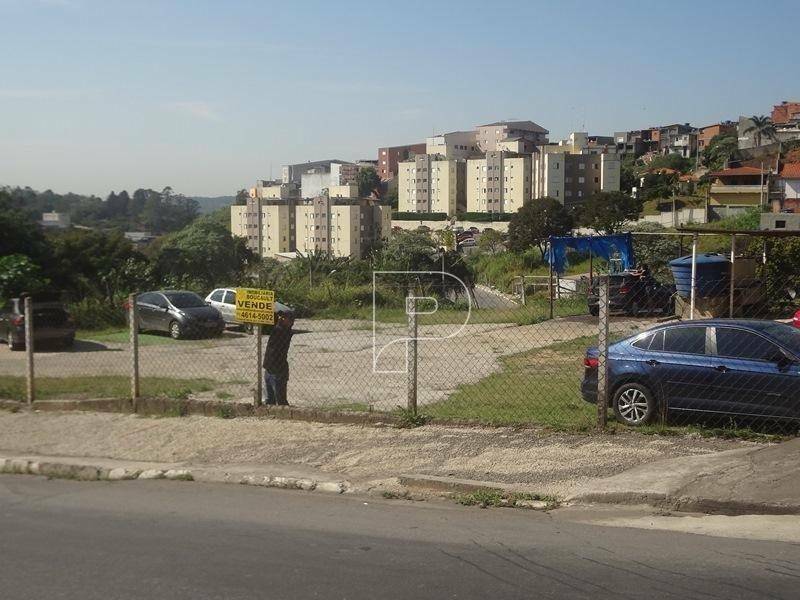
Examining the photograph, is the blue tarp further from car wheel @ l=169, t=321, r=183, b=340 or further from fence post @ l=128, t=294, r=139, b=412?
fence post @ l=128, t=294, r=139, b=412

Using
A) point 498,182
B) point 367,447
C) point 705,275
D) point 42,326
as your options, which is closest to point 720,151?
point 498,182

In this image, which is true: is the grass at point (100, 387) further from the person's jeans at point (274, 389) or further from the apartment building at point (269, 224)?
the apartment building at point (269, 224)

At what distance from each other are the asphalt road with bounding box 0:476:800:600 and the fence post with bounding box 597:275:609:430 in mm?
2283

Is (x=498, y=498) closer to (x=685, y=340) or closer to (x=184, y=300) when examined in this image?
(x=685, y=340)

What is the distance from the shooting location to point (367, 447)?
938 centimetres

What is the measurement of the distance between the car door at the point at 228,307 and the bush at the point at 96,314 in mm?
3621

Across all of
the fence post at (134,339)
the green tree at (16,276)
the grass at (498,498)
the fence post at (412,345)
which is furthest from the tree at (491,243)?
the grass at (498,498)

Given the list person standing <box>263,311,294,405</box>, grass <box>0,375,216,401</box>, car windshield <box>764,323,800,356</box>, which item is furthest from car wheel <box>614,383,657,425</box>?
grass <box>0,375,216,401</box>

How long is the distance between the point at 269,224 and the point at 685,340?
61.9 meters

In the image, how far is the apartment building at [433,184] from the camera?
110m

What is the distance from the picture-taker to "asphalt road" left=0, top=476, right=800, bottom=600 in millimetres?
5312

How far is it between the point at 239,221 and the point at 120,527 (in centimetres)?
6249

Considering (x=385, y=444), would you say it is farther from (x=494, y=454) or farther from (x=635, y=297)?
(x=635, y=297)

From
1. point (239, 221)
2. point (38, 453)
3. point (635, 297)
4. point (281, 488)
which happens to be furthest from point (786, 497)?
Result: point (239, 221)
